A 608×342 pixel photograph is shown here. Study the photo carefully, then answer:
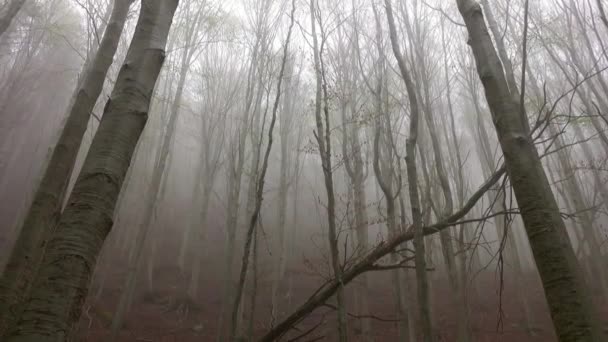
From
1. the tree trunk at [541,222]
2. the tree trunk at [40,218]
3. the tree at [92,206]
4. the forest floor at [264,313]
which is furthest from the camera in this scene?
the forest floor at [264,313]

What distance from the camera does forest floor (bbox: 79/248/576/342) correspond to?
26.5ft

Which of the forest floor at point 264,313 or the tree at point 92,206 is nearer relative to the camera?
the tree at point 92,206

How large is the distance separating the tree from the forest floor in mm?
6663

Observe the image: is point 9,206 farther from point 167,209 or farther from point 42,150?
point 167,209

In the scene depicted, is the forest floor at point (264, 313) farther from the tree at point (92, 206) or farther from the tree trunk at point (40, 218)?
the tree at point (92, 206)

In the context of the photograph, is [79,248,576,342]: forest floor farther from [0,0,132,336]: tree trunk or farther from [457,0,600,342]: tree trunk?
[457,0,600,342]: tree trunk

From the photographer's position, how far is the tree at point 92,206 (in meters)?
0.90

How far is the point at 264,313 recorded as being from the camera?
10094mm

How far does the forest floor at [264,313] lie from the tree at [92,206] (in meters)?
6.66

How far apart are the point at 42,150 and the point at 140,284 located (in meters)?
10.4

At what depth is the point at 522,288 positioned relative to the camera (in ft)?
27.3

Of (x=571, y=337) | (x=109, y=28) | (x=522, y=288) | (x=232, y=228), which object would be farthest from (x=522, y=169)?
(x=522, y=288)

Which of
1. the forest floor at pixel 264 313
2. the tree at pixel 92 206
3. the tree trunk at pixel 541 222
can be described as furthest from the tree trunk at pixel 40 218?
the forest floor at pixel 264 313

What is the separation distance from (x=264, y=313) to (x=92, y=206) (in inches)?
388
